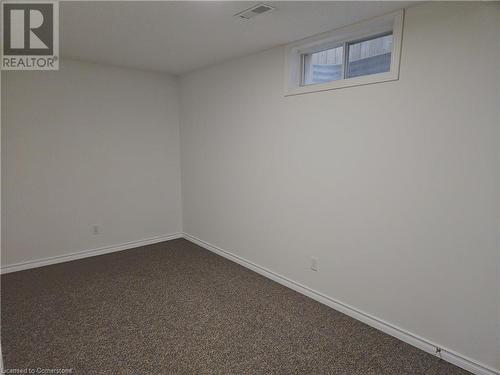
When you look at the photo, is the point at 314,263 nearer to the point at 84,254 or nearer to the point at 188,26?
the point at 188,26

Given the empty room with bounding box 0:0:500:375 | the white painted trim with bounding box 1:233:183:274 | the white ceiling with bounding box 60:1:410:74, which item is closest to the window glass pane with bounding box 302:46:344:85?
the empty room with bounding box 0:0:500:375

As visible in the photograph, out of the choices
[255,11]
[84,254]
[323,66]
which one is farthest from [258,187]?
[84,254]

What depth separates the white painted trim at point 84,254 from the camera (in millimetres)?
3695

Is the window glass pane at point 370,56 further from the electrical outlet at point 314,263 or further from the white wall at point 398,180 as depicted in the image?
the electrical outlet at point 314,263

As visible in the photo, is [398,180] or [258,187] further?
[258,187]

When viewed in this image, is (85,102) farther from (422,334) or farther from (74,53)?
(422,334)

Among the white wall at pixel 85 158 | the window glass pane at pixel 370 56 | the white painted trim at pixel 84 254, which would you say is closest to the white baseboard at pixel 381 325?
the white painted trim at pixel 84 254

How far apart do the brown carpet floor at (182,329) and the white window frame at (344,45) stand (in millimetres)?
1990

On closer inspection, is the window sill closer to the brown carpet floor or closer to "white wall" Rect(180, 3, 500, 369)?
"white wall" Rect(180, 3, 500, 369)

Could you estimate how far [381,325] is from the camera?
2.59 metres

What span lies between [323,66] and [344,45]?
11.2 inches

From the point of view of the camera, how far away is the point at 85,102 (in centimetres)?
396

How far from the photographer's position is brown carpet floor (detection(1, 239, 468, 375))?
2197mm

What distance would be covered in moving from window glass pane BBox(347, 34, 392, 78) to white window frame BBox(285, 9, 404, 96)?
0.16ft
